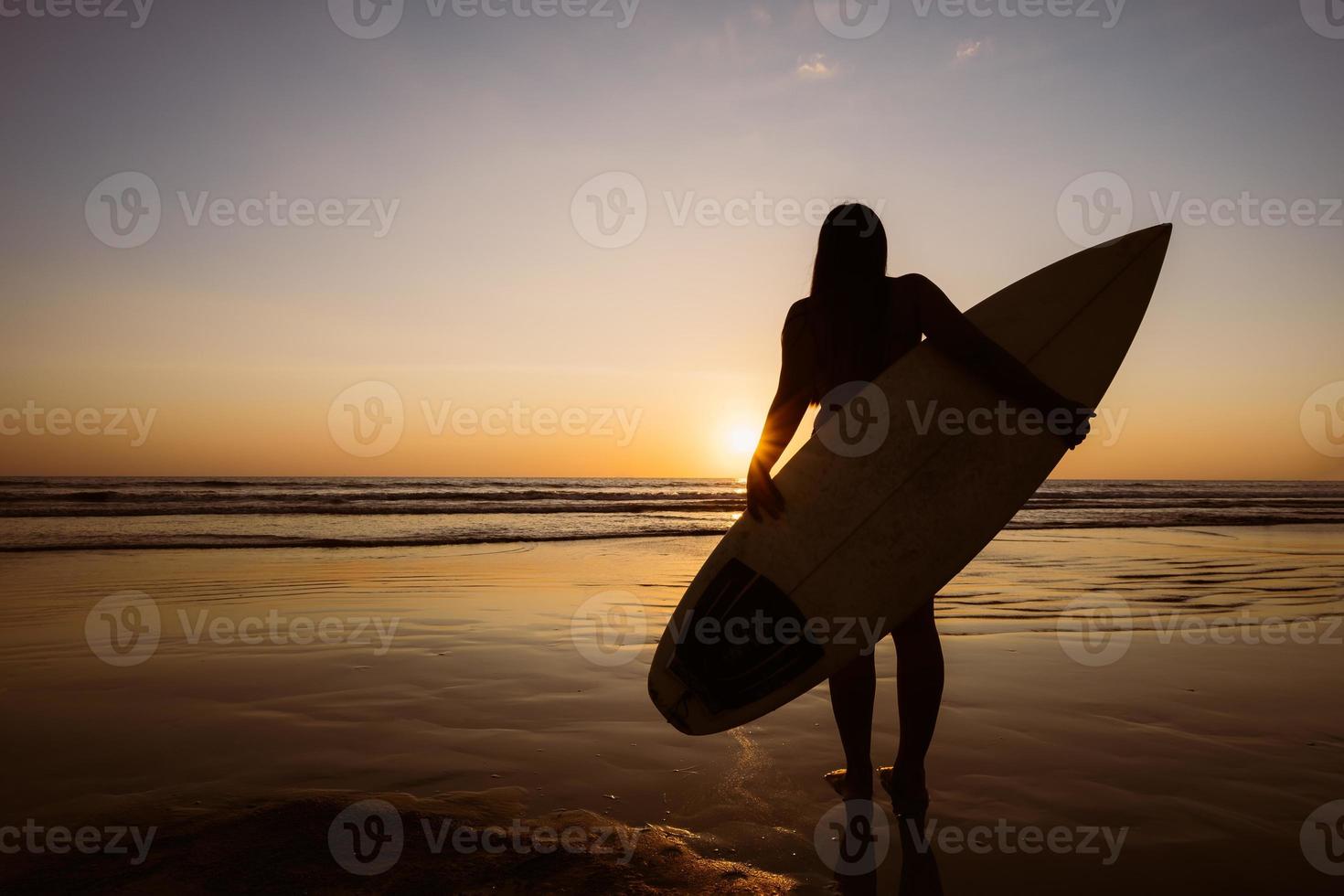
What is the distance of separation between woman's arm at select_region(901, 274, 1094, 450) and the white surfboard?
8 centimetres

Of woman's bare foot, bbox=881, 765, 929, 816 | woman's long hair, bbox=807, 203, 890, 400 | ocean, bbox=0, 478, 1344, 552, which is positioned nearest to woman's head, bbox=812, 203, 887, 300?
woman's long hair, bbox=807, 203, 890, 400

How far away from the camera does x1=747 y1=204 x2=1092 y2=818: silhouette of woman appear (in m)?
2.02

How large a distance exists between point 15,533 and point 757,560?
13584mm

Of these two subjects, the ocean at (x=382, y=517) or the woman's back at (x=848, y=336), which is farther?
the ocean at (x=382, y=517)

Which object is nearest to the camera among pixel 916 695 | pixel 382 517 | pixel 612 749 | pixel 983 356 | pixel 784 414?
pixel 916 695

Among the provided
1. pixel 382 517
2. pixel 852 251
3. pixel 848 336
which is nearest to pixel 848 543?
pixel 848 336

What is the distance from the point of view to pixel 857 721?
6.71 feet

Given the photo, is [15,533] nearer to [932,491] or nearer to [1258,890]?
[932,491]

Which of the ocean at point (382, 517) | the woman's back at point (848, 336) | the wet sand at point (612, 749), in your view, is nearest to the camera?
the wet sand at point (612, 749)

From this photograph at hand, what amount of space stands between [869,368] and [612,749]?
5.15 ft

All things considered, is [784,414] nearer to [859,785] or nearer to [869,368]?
[869,368]

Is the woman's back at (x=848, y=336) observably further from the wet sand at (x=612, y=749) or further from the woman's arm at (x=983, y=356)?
the wet sand at (x=612, y=749)

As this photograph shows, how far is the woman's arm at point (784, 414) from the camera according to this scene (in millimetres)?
2182

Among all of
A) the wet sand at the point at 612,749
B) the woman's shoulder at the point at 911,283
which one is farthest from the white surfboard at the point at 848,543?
the wet sand at the point at 612,749
